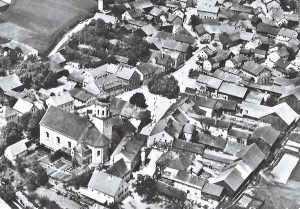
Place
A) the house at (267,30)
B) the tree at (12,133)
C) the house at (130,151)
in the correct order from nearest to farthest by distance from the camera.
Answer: the house at (130,151) → the tree at (12,133) → the house at (267,30)

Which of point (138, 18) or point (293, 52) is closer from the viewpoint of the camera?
point (293, 52)

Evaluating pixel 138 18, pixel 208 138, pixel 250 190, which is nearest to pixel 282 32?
pixel 138 18

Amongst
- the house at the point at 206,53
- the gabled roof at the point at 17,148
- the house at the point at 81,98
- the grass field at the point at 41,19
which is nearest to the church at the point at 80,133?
the gabled roof at the point at 17,148

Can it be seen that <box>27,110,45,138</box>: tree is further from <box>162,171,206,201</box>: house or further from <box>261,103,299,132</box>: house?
<box>261,103,299,132</box>: house

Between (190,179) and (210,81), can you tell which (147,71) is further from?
(190,179)

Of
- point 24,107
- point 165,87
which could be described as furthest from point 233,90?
point 24,107

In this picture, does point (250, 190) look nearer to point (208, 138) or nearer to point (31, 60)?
point (208, 138)

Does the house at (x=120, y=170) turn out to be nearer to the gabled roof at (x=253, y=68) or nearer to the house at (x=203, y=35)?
the gabled roof at (x=253, y=68)

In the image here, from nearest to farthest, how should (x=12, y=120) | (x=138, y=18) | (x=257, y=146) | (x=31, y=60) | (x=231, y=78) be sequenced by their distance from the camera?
(x=257, y=146)
(x=12, y=120)
(x=231, y=78)
(x=31, y=60)
(x=138, y=18)
